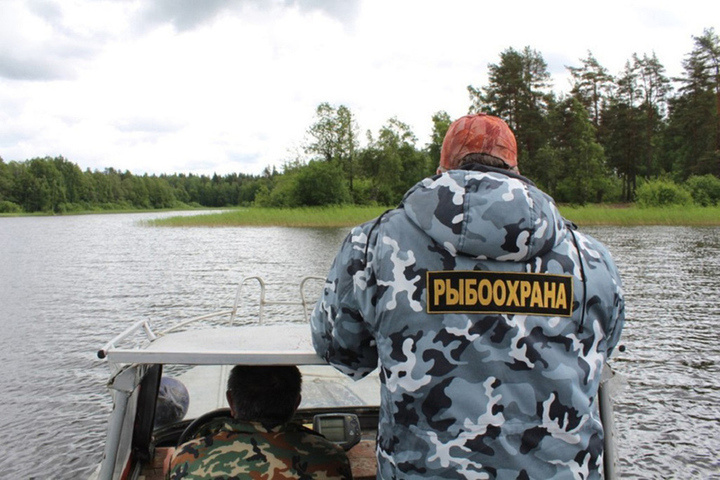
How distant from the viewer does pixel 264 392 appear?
2285mm

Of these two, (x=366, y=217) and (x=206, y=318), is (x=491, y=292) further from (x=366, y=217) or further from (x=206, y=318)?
(x=366, y=217)

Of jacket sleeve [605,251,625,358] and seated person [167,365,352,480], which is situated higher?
jacket sleeve [605,251,625,358]

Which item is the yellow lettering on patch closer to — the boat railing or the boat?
the boat

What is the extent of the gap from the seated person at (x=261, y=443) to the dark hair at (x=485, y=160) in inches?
41.2

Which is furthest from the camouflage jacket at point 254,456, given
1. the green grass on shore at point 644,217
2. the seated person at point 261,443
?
the green grass on shore at point 644,217

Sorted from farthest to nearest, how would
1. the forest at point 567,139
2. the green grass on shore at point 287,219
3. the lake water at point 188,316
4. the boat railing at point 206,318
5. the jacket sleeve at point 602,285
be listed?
the forest at point 567,139 < the green grass on shore at point 287,219 < the lake water at point 188,316 < the boat railing at point 206,318 < the jacket sleeve at point 602,285

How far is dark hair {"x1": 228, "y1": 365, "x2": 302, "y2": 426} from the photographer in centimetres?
226

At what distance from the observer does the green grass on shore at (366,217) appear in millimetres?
41312

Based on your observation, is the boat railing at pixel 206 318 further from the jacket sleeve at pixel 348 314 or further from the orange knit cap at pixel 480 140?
the orange knit cap at pixel 480 140

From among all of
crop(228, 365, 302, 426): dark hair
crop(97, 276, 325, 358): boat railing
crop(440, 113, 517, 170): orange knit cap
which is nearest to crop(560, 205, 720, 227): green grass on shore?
crop(97, 276, 325, 358): boat railing

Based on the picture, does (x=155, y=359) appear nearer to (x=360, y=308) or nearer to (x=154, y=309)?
(x=360, y=308)

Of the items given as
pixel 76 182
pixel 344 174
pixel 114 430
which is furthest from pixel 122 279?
pixel 76 182

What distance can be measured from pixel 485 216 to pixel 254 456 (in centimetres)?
110

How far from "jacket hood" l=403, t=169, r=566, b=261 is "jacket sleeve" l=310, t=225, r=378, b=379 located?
7.8 inches
